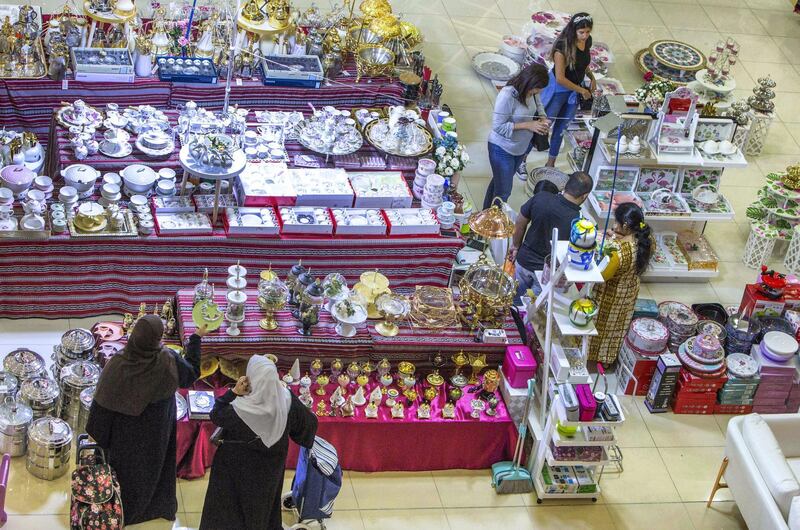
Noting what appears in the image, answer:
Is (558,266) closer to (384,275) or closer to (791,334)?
(384,275)

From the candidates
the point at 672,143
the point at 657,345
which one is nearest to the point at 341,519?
the point at 657,345

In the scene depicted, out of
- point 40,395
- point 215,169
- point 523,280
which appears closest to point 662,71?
point 523,280

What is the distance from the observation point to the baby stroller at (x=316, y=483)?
6710 millimetres

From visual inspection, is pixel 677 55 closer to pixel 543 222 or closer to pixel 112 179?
pixel 543 222

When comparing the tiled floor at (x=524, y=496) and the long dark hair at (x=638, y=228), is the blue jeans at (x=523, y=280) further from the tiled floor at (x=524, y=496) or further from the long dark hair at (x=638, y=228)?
the tiled floor at (x=524, y=496)

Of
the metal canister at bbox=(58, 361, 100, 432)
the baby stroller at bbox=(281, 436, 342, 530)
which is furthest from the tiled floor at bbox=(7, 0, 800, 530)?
the metal canister at bbox=(58, 361, 100, 432)

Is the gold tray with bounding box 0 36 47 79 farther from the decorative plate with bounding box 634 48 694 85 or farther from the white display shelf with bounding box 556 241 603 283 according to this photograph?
the decorative plate with bounding box 634 48 694 85

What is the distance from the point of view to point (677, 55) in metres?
12.3

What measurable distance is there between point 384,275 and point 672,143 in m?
2.76

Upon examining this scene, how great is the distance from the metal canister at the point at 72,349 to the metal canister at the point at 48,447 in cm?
42

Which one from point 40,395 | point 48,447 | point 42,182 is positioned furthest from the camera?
point 42,182

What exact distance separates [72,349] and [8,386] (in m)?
0.43

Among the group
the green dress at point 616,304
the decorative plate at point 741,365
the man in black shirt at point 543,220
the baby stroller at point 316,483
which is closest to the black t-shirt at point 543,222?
the man in black shirt at point 543,220

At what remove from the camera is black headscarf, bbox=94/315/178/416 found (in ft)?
19.9
